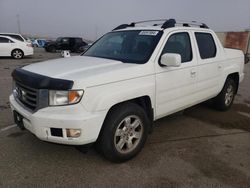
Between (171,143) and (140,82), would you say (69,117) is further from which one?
(171,143)

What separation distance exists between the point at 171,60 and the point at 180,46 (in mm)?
841

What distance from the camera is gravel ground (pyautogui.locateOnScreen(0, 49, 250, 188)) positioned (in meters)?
2.91

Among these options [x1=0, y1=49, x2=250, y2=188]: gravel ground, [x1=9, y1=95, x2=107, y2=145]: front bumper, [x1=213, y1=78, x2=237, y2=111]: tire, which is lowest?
[x1=0, y1=49, x2=250, y2=188]: gravel ground

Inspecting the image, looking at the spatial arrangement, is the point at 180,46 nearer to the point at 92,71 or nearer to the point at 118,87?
the point at 118,87

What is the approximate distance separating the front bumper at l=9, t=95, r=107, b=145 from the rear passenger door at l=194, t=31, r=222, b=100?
2213 millimetres

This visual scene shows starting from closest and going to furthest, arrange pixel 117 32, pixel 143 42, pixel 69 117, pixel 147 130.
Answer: pixel 69 117 < pixel 147 130 < pixel 143 42 < pixel 117 32

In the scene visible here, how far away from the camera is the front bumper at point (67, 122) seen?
2713 mm

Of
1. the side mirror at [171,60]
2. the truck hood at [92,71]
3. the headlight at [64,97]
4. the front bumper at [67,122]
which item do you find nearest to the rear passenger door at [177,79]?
the side mirror at [171,60]

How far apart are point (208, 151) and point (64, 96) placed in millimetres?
2245

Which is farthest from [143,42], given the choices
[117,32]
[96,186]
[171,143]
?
[96,186]

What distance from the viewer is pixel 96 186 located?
9.23 ft

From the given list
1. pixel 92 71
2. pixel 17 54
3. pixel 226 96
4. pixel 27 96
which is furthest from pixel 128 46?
pixel 17 54

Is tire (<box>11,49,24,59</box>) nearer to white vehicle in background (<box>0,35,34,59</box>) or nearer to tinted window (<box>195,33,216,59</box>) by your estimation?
white vehicle in background (<box>0,35,34,59</box>)

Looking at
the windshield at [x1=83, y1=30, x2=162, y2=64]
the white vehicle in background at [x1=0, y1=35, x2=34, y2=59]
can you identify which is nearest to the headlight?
the windshield at [x1=83, y1=30, x2=162, y2=64]
